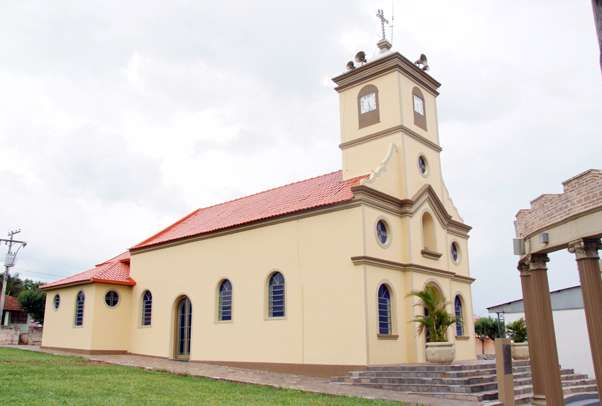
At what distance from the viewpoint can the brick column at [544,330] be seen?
10.8 m

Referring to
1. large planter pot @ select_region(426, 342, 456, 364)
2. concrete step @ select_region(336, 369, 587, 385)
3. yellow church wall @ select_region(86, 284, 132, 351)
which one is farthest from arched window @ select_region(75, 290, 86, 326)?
large planter pot @ select_region(426, 342, 456, 364)

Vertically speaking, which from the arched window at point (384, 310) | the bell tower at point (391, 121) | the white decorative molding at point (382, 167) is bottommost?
the arched window at point (384, 310)

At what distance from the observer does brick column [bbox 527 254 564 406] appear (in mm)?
10750

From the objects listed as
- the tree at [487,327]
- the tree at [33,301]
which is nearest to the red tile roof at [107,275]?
the tree at [33,301]

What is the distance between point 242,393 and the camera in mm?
14273

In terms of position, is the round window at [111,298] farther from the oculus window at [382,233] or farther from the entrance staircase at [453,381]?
the oculus window at [382,233]

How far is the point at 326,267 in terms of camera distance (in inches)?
774

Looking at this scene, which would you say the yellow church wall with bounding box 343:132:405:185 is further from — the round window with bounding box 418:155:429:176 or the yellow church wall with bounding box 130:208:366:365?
the yellow church wall with bounding box 130:208:366:365

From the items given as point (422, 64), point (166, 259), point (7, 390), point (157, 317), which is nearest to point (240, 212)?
point (166, 259)

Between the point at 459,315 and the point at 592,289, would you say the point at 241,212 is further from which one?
the point at 592,289

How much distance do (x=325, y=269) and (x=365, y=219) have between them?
2.25 metres

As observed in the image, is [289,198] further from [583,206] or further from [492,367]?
[583,206]

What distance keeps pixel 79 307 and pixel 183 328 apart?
257 inches

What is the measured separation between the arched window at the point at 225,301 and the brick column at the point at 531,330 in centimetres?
1312
